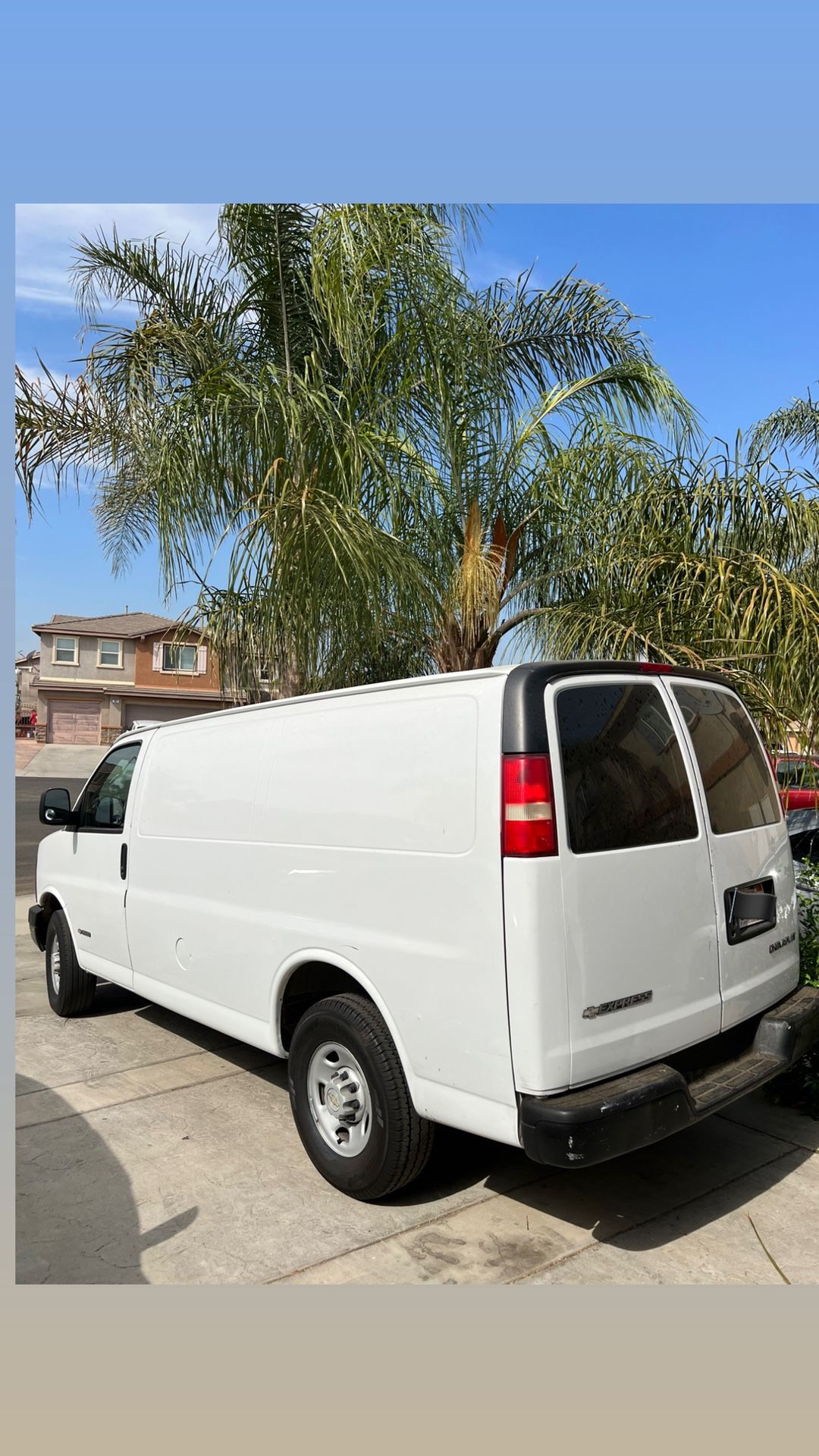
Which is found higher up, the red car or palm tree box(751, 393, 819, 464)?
palm tree box(751, 393, 819, 464)

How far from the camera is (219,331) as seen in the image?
27.6 feet

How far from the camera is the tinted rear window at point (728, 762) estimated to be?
13.0 feet

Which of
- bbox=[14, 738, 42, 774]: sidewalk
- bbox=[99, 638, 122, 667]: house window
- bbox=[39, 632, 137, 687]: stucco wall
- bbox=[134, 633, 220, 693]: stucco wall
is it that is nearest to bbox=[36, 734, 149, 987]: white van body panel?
bbox=[14, 738, 42, 774]: sidewalk

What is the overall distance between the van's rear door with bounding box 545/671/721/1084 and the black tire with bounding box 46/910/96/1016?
4224mm

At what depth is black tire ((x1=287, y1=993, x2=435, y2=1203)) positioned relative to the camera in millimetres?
3744

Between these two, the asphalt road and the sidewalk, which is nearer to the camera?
the asphalt road

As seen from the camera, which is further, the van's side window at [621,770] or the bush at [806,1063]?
the bush at [806,1063]

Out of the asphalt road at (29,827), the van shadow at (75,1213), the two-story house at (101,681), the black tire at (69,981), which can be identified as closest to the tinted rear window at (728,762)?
the van shadow at (75,1213)

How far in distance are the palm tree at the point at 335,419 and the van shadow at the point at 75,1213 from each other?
327 centimetres

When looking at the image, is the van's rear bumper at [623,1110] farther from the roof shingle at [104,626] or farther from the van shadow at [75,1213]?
the roof shingle at [104,626]

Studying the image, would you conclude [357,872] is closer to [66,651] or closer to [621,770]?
[621,770]

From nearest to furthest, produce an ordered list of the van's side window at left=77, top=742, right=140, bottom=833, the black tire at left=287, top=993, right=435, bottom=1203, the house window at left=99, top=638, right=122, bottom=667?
the black tire at left=287, top=993, right=435, bottom=1203 < the van's side window at left=77, top=742, right=140, bottom=833 < the house window at left=99, top=638, right=122, bottom=667

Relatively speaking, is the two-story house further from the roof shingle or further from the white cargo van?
→ the white cargo van

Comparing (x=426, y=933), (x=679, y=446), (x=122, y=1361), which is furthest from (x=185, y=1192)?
(x=679, y=446)
